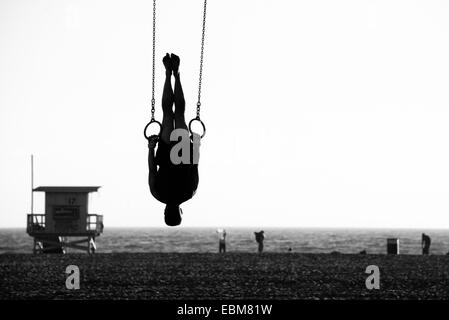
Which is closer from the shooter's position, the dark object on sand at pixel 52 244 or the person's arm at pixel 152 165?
the person's arm at pixel 152 165

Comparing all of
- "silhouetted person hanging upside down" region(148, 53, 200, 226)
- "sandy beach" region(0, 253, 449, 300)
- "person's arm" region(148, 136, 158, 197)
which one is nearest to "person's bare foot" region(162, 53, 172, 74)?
"silhouetted person hanging upside down" region(148, 53, 200, 226)

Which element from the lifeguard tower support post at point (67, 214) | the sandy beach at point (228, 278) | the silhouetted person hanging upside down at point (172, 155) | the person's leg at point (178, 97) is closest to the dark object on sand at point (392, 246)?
the sandy beach at point (228, 278)

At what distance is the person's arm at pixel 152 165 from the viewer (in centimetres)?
905

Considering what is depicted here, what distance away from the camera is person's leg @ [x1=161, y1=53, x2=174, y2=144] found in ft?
28.9

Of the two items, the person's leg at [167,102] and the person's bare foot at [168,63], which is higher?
the person's bare foot at [168,63]

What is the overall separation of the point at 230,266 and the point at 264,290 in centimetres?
970

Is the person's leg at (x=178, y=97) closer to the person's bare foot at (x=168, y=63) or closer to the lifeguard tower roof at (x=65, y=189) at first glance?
the person's bare foot at (x=168, y=63)

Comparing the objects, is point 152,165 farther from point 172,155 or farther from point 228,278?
point 228,278

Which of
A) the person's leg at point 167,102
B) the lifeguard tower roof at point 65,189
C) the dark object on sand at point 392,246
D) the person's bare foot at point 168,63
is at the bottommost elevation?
the dark object on sand at point 392,246

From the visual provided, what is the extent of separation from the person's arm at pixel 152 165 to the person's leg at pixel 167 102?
0.27 metres

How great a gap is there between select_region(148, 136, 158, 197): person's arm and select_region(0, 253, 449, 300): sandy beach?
49.0 feet

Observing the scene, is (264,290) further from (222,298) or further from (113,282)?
(113,282)

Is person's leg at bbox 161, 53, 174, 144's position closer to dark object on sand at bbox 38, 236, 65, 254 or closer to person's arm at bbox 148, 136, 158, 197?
person's arm at bbox 148, 136, 158, 197
